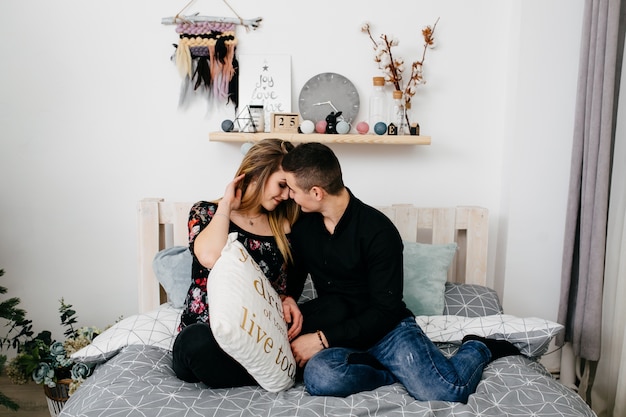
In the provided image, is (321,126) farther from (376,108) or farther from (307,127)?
(376,108)

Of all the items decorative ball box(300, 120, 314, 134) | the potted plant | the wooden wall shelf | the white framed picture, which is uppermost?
the white framed picture

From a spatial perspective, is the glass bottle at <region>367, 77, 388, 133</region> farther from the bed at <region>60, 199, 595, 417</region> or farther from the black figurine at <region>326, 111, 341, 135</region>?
the bed at <region>60, 199, 595, 417</region>

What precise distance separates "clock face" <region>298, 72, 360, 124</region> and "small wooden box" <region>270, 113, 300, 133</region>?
0.11 meters

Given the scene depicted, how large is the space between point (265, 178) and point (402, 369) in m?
0.73

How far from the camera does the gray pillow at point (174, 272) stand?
2.03 meters

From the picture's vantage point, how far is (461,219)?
2.36 meters

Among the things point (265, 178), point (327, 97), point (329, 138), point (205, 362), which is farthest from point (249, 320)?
point (327, 97)

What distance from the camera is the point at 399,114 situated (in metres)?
2.46

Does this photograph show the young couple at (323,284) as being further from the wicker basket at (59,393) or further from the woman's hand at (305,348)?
the wicker basket at (59,393)

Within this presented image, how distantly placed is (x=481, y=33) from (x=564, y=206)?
0.88 m

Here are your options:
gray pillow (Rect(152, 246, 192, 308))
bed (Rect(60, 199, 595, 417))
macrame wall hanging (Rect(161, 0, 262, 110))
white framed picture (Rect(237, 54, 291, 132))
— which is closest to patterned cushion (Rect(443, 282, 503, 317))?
bed (Rect(60, 199, 595, 417))

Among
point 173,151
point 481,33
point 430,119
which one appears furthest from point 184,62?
point 481,33

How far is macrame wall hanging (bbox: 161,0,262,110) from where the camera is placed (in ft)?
7.91

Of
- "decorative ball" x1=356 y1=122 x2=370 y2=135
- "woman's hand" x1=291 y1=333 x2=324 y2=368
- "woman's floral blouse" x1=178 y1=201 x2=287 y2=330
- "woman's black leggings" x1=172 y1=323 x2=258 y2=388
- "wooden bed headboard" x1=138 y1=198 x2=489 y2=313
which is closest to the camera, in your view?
"woman's black leggings" x1=172 y1=323 x2=258 y2=388
